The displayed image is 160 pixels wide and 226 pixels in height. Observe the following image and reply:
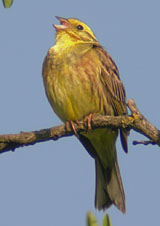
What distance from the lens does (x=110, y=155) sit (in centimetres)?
532

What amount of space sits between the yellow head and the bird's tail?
1.32 meters

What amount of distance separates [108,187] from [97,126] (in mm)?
1450

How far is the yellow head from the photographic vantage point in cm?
534

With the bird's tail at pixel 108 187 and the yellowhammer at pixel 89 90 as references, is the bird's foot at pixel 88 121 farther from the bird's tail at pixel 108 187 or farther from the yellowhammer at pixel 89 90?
the bird's tail at pixel 108 187

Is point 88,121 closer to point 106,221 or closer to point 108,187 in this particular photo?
point 108,187

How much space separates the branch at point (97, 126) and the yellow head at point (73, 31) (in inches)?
57.8

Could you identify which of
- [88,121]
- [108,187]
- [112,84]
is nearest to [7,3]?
[88,121]

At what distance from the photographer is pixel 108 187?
533 centimetres

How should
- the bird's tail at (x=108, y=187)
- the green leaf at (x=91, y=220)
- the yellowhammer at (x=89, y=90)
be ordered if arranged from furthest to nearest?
1. the bird's tail at (x=108, y=187)
2. the yellowhammer at (x=89, y=90)
3. the green leaf at (x=91, y=220)

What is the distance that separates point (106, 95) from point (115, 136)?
464 mm

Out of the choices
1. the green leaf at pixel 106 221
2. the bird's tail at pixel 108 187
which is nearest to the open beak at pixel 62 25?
the bird's tail at pixel 108 187

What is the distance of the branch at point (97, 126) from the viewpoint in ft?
11.9

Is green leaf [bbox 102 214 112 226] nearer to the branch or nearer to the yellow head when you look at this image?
the branch

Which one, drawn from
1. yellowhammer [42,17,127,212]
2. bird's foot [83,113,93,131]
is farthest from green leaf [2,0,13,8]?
yellowhammer [42,17,127,212]
